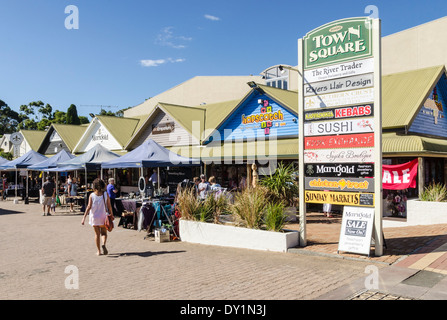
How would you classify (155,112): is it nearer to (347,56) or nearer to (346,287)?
(347,56)

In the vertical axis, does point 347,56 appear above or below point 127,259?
above

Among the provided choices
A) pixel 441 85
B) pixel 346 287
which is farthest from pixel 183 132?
pixel 346 287

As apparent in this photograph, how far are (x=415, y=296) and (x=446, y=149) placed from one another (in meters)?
11.0

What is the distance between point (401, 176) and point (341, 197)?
6.10 m

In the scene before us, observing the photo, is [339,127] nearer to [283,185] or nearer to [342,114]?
[342,114]

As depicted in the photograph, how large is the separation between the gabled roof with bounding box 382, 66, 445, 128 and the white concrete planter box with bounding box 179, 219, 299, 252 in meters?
7.98

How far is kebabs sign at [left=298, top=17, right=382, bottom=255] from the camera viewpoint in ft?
26.2

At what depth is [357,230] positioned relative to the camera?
317 inches

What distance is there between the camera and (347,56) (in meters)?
8.41

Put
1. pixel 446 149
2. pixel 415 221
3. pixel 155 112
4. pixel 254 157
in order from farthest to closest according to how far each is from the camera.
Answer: pixel 155 112 → pixel 254 157 → pixel 446 149 → pixel 415 221

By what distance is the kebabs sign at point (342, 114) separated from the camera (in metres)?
7.98

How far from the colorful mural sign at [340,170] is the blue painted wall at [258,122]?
26.7ft

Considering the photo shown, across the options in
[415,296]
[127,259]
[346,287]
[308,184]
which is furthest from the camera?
[308,184]

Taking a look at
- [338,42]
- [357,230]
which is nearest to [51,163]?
[338,42]
